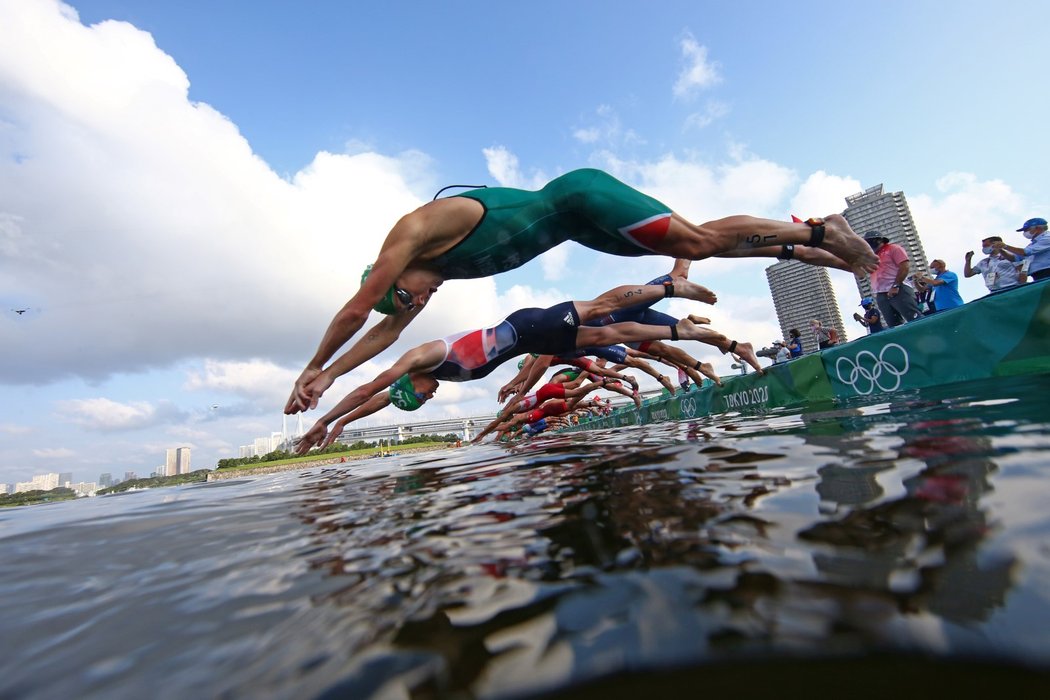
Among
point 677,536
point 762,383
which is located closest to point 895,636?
point 677,536

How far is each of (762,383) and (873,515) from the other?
237 inches

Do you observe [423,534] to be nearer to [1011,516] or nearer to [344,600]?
[344,600]

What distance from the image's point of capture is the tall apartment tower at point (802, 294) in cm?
2438

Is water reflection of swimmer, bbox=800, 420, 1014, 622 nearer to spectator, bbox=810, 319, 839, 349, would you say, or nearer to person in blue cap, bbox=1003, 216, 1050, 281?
person in blue cap, bbox=1003, 216, 1050, 281

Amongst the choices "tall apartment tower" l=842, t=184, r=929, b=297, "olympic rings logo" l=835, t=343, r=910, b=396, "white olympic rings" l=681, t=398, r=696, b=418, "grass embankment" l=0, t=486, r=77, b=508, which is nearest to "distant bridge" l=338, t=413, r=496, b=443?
"grass embankment" l=0, t=486, r=77, b=508

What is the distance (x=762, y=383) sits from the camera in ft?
20.5

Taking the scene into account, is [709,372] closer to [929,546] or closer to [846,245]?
[846,245]

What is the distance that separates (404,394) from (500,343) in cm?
119

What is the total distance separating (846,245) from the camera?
3.09 meters

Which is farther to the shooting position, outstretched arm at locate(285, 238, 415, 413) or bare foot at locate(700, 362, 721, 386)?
bare foot at locate(700, 362, 721, 386)

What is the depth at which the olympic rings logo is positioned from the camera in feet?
12.8

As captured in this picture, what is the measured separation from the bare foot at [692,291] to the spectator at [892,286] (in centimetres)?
314

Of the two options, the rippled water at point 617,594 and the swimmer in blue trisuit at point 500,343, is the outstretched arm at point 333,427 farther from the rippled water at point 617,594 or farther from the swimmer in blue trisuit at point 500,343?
the rippled water at point 617,594

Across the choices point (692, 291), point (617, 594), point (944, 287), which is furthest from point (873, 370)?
point (617, 594)
